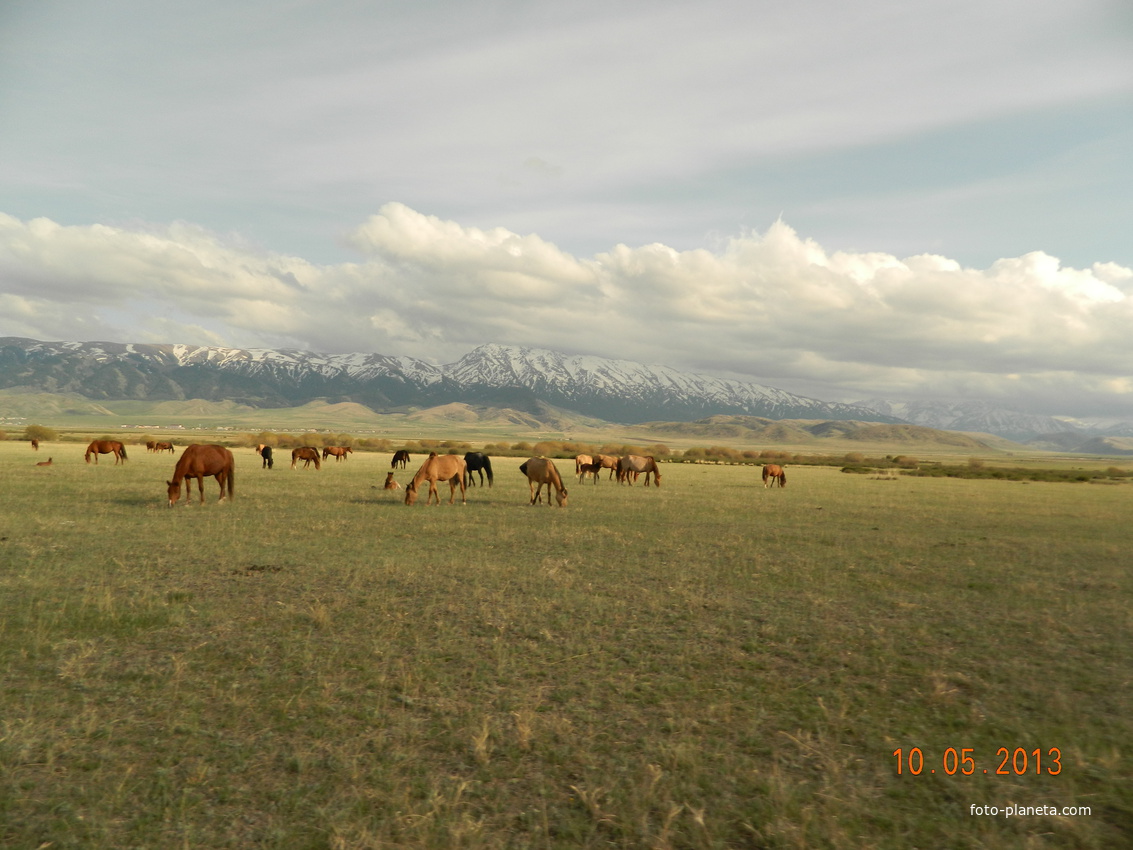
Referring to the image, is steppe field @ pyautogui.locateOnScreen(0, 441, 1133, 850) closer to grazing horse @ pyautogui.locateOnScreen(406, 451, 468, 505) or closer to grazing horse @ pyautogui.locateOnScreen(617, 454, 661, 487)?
grazing horse @ pyautogui.locateOnScreen(406, 451, 468, 505)

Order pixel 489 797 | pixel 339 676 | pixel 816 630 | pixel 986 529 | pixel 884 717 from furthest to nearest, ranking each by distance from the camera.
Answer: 1. pixel 986 529
2. pixel 816 630
3. pixel 339 676
4. pixel 884 717
5. pixel 489 797

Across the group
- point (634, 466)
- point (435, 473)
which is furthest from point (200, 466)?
point (634, 466)

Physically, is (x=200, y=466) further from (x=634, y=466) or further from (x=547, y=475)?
(x=634, y=466)

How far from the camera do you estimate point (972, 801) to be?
5.12m

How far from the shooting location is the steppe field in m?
4.81

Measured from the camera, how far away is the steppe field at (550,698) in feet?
15.8

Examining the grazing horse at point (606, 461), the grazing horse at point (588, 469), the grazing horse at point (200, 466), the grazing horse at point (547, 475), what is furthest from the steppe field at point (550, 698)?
the grazing horse at point (606, 461)

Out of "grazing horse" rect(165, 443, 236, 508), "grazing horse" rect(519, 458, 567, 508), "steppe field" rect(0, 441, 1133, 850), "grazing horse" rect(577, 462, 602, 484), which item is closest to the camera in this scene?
"steppe field" rect(0, 441, 1133, 850)

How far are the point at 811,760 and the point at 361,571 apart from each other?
9.85m

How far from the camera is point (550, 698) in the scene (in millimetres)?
6992

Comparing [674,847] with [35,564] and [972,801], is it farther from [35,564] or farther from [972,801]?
[35,564]

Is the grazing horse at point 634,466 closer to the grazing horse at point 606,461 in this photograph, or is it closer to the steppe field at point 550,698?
the grazing horse at point 606,461

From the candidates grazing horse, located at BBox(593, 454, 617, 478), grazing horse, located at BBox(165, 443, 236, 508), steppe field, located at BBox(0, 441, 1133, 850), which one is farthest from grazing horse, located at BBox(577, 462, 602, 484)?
steppe field, located at BBox(0, 441, 1133, 850)

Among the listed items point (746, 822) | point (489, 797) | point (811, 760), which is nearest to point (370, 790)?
point (489, 797)
